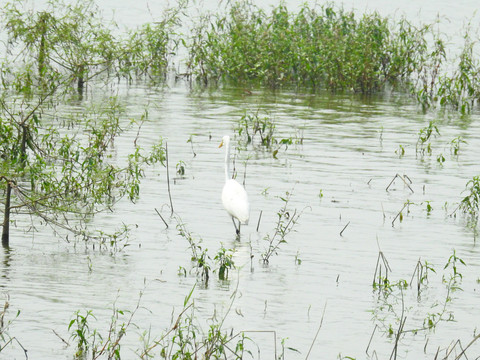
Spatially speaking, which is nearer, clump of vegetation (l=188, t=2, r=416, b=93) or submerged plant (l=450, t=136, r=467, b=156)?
submerged plant (l=450, t=136, r=467, b=156)

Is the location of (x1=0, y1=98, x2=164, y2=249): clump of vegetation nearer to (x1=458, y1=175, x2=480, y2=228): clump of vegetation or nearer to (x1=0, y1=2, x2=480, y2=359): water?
(x1=0, y1=2, x2=480, y2=359): water

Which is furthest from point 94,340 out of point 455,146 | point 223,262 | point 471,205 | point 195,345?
point 455,146

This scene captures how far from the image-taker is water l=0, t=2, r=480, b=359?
25.3 feet

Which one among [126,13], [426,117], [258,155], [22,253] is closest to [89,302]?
[22,253]

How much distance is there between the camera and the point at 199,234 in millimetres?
10641

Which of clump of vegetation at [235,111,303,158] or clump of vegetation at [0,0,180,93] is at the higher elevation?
clump of vegetation at [0,0,180,93]

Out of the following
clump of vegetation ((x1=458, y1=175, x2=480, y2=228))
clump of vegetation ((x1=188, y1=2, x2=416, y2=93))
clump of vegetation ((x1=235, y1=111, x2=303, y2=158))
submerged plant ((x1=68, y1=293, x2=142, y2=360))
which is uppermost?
clump of vegetation ((x1=188, y1=2, x2=416, y2=93))

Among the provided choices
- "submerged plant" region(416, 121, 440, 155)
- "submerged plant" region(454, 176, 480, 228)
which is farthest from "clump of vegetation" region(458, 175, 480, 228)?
"submerged plant" region(416, 121, 440, 155)

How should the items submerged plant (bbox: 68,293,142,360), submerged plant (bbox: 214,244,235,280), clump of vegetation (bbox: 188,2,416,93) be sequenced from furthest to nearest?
clump of vegetation (bbox: 188,2,416,93), submerged plant (bbox: 214,244,235,280), submerged plant (bbox: 68,293,142,360)

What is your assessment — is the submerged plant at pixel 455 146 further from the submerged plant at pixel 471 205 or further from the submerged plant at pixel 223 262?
the submerged plant at pixel 223 262

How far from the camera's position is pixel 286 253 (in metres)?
10.0

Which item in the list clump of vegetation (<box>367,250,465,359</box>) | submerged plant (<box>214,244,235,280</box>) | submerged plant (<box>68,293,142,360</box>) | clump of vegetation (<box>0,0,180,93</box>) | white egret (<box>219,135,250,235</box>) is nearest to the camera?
submerged plant (<box>68,293,142,360</box>)

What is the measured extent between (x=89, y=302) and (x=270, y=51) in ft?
45.9

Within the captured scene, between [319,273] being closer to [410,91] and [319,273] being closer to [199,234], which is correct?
[199,234]
